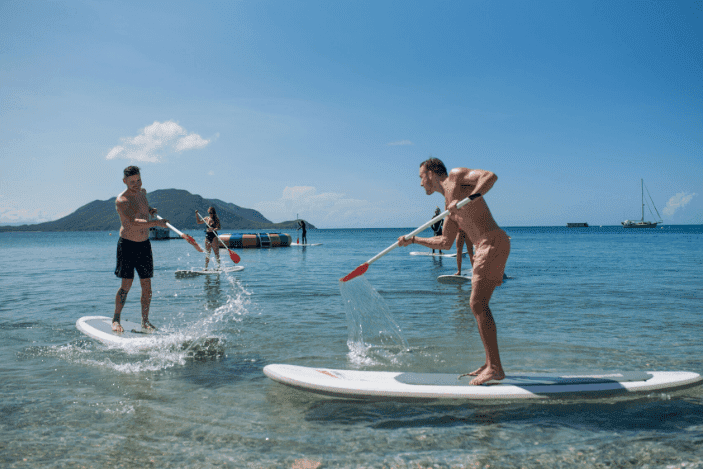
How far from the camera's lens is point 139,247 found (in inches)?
259

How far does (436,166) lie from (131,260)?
4737mm

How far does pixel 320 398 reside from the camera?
170 inches

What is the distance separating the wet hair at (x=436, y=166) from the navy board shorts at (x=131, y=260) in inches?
170

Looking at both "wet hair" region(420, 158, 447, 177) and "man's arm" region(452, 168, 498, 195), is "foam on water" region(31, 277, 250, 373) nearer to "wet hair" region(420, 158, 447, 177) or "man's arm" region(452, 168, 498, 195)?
"wet hair" region(420, 158, 447, 177)

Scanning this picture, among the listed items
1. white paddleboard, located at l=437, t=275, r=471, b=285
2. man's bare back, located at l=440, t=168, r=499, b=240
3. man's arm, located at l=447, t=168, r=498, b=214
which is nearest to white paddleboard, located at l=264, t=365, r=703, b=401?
man's bare back, located at l=440, t=168, r=499, b=240

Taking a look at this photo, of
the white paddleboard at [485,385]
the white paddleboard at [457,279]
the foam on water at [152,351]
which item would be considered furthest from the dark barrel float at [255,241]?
the white paddleboard at [485,385]

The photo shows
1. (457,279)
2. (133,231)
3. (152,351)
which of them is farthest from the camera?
(457,279)

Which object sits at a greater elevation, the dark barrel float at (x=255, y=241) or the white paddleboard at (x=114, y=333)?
the dark barrel float at (x=255, y=241)

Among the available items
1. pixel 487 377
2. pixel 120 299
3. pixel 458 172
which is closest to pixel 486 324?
pixel 487 377

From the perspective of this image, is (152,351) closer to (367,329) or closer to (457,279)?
(367,329)

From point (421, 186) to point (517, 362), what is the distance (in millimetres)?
2633

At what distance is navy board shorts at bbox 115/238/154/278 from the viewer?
6.50 m

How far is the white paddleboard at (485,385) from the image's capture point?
4.02 meters

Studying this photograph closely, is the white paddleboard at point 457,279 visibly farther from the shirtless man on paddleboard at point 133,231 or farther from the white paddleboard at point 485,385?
the shirtless man on paddleboard at point 133,231
